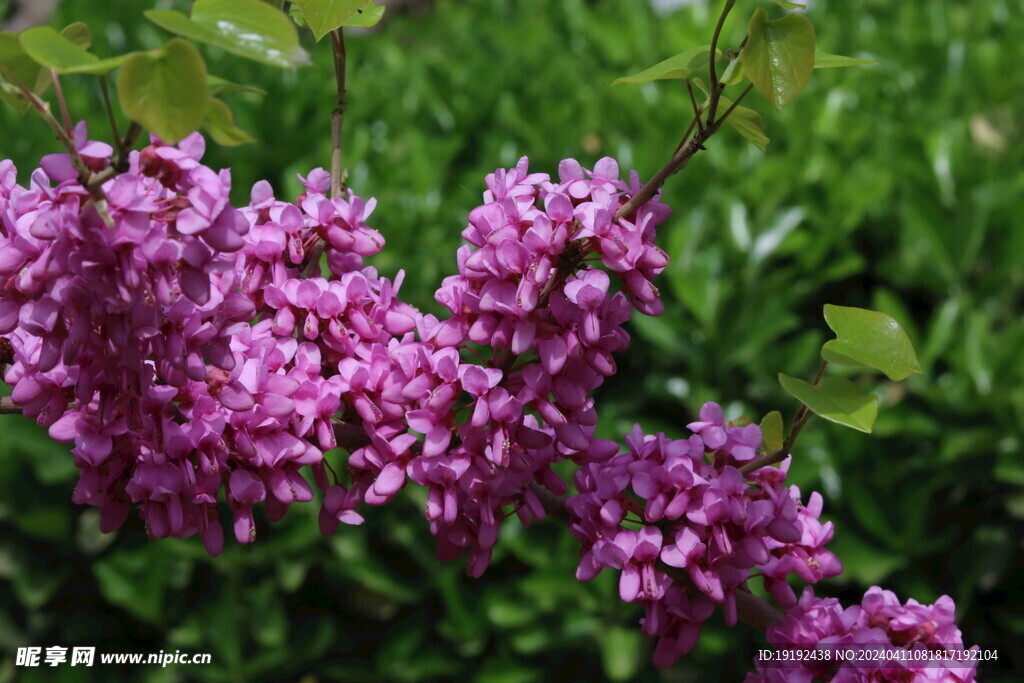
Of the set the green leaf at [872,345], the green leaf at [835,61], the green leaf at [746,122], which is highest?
the green leaf at [835,61]

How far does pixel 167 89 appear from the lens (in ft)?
1.66

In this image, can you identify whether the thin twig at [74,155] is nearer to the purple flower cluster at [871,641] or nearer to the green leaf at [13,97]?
the green leaf at [13,97]

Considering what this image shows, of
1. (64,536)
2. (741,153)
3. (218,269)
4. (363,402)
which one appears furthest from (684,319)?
(218,269)

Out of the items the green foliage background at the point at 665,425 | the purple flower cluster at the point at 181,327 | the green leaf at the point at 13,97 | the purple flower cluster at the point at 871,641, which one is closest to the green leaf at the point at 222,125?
the purple flower cluster at the point at 181,327

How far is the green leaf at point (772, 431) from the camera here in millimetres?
770

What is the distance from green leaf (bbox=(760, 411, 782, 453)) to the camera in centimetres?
77

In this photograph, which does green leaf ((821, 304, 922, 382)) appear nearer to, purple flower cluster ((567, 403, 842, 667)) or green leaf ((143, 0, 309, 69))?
purple flower cluster ((567, 403, 842, 667))

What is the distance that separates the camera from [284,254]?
751mm

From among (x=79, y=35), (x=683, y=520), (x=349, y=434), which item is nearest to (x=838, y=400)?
(x=683, y=520)

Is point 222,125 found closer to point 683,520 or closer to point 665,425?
point 683,520

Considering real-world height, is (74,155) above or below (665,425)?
above

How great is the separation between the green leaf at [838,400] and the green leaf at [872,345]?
2 cm

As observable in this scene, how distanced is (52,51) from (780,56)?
41 cm

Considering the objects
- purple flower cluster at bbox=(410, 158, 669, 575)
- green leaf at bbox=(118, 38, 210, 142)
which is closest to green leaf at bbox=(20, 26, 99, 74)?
green leaf at bbox=(118, 38, 210, 142)
